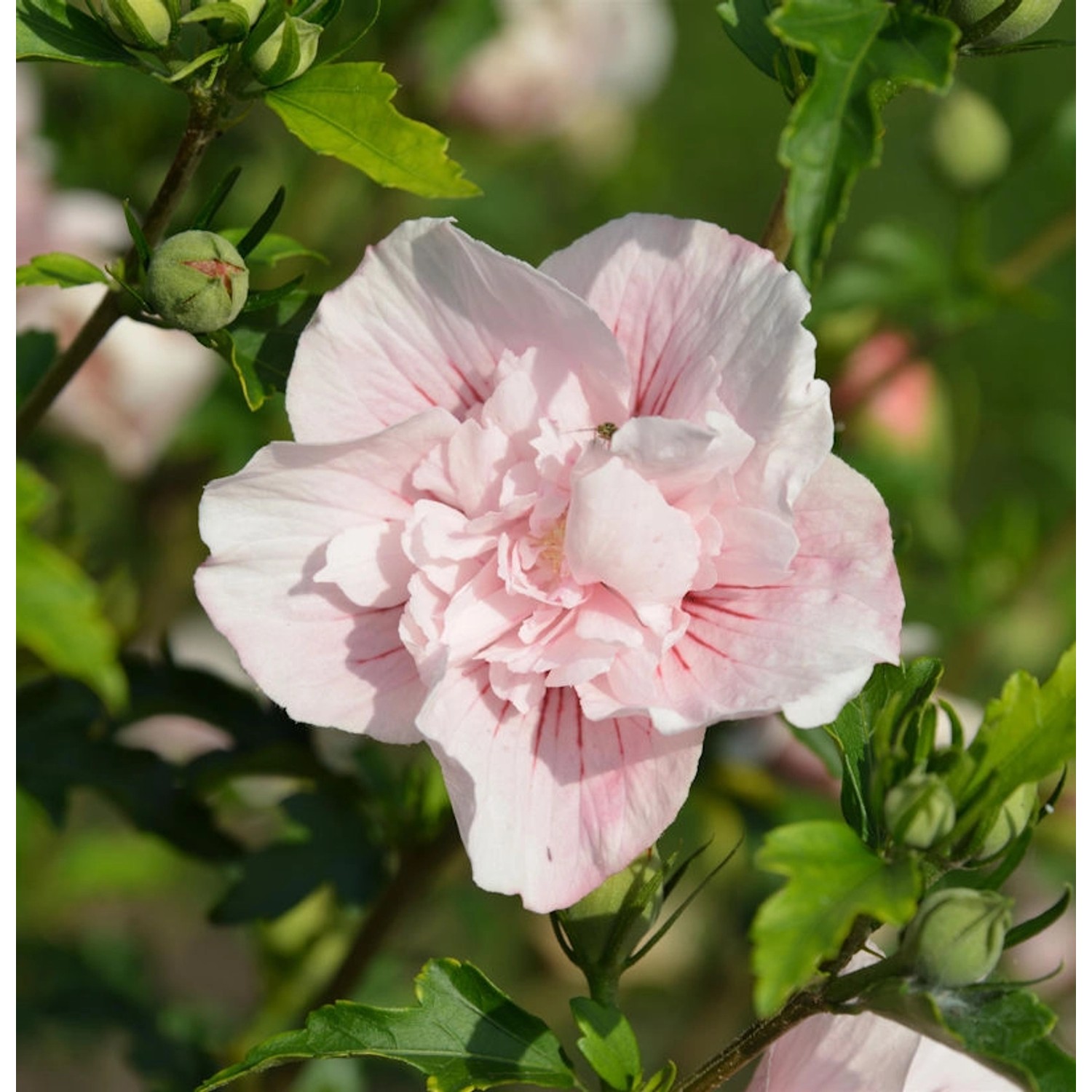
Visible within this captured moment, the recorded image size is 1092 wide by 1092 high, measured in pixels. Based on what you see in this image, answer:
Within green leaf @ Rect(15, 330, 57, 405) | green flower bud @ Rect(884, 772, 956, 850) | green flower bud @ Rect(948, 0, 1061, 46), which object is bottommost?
green leaf @ Rect(15, 330, 57, 405)

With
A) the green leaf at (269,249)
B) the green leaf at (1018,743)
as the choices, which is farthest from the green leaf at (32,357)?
the green leaf at (1018,743)

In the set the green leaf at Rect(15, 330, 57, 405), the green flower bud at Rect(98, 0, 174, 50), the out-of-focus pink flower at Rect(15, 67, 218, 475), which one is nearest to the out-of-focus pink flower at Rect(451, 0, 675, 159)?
the out-of-focus pink flower at Rect(15, 67, 218, 475)

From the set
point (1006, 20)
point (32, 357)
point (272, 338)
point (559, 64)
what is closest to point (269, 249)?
point (272, 338)

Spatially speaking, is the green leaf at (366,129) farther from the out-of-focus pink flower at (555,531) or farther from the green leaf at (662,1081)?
the green leaf at (662,1081)

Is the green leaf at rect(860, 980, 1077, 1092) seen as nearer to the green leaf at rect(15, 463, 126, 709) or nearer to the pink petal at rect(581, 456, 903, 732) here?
the pink petal at rect(581, 456, 903, 732)

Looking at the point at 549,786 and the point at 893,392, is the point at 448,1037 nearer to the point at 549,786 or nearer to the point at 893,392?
the point at 549,786

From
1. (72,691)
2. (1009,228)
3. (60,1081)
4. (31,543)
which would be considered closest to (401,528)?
(31,543)

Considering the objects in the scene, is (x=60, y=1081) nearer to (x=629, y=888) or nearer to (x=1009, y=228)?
(x=629, y=888)
